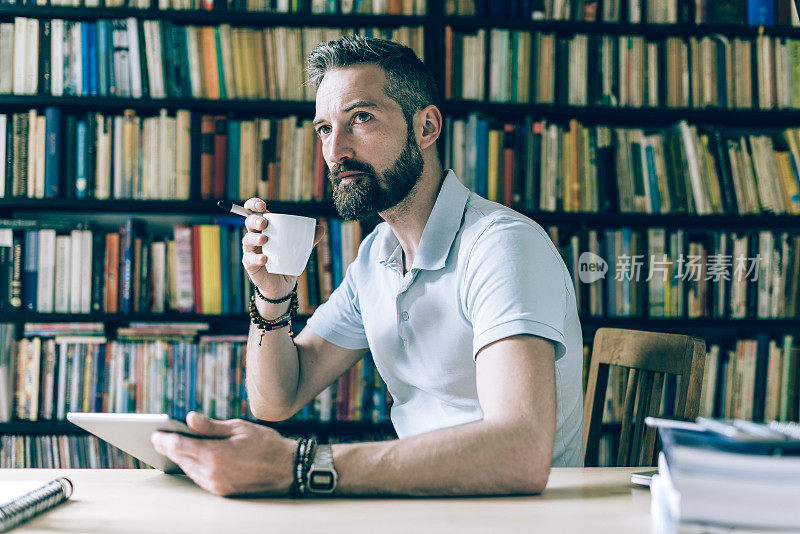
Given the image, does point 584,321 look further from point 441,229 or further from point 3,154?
point 3,154

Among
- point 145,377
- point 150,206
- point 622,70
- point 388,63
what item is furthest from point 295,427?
point 622,70

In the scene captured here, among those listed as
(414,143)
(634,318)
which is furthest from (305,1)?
(634,318)

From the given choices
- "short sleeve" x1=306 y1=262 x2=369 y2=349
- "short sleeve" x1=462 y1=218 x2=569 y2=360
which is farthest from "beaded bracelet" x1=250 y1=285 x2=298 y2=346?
"short sleeve" x1=462 y1=218 x2=569 y2=360

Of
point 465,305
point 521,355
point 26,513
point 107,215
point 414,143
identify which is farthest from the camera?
point 107,215

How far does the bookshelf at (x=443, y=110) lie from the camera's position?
7.16 feet

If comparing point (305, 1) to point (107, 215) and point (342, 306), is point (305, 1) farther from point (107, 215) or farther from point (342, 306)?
point (342, 306)

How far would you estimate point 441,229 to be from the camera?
1280mm

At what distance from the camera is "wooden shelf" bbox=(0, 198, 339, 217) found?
7.11ft

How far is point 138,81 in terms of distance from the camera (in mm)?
2180

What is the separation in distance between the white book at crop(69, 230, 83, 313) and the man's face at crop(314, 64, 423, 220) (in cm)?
122

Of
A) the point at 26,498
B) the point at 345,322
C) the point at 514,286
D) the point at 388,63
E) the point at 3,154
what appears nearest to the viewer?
the point at 26,498

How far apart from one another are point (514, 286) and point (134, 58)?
1754 mm

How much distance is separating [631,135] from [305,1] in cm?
123

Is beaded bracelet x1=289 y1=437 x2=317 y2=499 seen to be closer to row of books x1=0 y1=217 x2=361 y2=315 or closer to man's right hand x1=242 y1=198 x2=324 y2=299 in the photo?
man's right hand x1=242 y1=198 x2=324 y2=299
